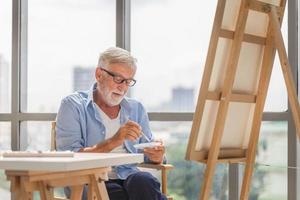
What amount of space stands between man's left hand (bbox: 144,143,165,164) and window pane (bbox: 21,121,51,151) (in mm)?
1487

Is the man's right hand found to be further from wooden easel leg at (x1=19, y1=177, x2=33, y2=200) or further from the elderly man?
wooden easel leg at (x1=19, y1=177, x2=33, y2=200)

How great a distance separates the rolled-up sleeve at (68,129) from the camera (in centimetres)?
251

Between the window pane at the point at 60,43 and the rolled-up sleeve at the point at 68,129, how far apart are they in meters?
1.23

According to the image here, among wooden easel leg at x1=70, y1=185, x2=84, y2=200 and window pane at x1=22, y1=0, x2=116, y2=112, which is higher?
window pane at x1=22, y1=0, x2=116, y2=112

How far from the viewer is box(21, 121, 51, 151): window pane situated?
397 centimetres

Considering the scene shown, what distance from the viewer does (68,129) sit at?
8.29ft

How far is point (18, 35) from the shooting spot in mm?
4023

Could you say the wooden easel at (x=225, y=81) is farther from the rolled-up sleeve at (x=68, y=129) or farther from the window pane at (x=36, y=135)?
the window pane at (x=36, y=135)

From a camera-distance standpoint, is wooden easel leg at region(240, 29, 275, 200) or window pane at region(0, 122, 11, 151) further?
window pane at region(0, 122, 11, 151)

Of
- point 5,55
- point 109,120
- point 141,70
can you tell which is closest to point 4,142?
point 5,55

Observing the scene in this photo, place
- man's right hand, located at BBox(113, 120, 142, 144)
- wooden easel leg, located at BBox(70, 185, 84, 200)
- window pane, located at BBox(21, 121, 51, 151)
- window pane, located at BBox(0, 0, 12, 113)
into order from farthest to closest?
window pane, located at BBox(0, 0, 12, 113) < window pane, located at BBox(21, 121, 51, 151) < man's right hand, located at BBox(113, 120, 142, 144) < wooden easel leg, located at BBox(70, 185, 84, 200)

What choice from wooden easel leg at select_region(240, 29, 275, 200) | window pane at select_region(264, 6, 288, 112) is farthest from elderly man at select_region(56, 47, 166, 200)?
window pane at select_region(264, 6, 288, 112)

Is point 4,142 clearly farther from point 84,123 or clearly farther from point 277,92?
point 277,92

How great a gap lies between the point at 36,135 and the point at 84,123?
1517 millimetres
